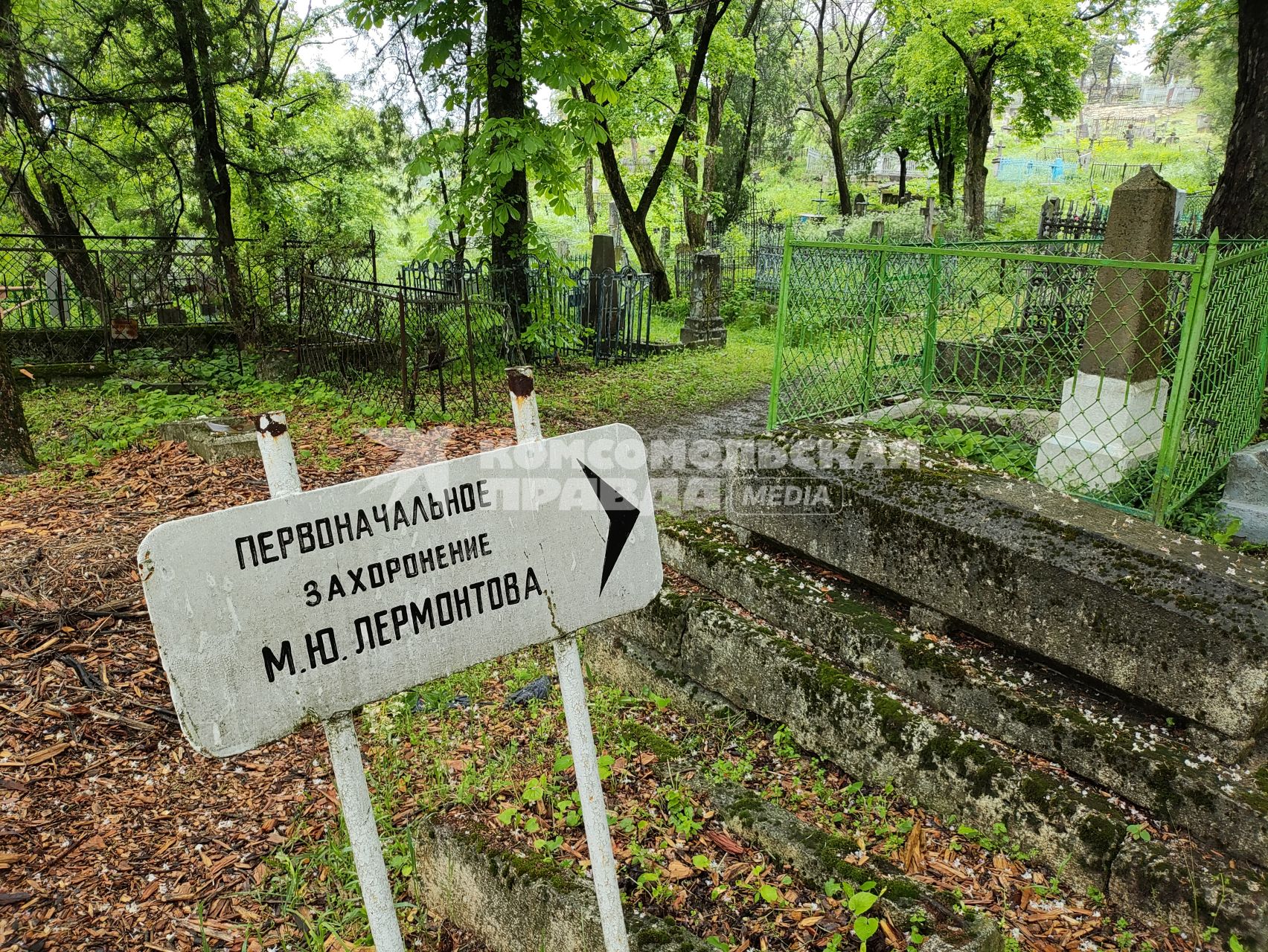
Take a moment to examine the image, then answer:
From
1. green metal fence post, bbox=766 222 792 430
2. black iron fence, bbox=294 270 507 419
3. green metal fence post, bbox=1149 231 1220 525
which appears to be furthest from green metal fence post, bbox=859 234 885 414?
black iron fence, bbox=294 270 507 419

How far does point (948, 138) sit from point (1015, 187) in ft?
44.5

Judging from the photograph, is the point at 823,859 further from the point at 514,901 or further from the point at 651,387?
the point at 651,387

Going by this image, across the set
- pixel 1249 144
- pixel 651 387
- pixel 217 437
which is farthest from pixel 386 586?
pixel 651 387

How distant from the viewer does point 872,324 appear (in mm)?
5547

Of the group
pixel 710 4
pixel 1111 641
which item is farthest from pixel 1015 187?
pixel 1111 641

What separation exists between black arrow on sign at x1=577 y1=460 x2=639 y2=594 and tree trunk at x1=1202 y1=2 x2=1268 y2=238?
7645 millimetres

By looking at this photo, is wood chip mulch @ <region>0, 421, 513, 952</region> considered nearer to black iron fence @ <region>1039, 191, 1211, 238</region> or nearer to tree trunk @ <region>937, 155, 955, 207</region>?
black iron fence @ <region>1039, 191, 1211, 238</region>

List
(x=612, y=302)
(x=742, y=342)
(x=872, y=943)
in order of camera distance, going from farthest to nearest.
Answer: (x=742, y=342), (x=612, y=302), (x=872, y=943)

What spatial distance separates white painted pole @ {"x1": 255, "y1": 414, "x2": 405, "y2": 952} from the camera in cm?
161

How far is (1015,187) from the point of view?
39031 millimetres

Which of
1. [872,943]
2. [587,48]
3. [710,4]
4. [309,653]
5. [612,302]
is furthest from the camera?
[710,4]

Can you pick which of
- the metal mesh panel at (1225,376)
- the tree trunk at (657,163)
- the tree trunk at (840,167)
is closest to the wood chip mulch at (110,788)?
the metal mesh panel at (1225,376)

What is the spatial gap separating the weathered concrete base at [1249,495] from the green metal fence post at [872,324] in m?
2.13

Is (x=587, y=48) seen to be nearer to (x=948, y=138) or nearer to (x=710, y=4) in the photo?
(x=710, y=4)
